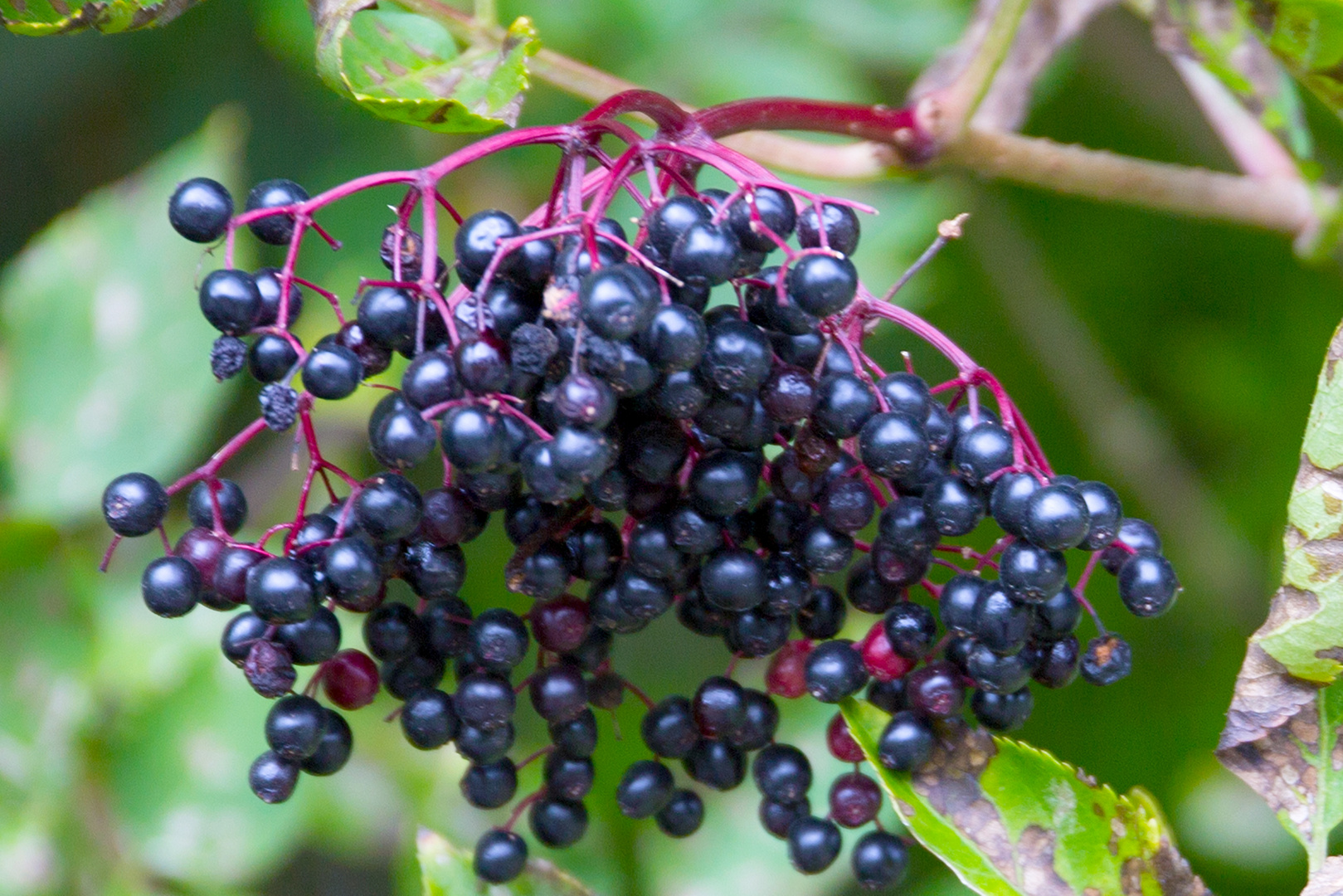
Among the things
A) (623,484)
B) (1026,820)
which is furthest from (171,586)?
(1026,820)

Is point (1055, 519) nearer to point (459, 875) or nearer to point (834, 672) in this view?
point (834, 672)

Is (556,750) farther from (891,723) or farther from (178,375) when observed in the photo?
(178,375)

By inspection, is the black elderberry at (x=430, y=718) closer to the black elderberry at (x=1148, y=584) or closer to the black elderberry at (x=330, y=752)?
the black elderberry at (x=330, y=752)

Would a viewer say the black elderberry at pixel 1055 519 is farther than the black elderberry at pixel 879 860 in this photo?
No

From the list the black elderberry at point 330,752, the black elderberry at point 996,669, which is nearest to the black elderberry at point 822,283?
the black elderberry at point 996,669

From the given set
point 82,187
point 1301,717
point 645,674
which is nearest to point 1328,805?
point 1301,717

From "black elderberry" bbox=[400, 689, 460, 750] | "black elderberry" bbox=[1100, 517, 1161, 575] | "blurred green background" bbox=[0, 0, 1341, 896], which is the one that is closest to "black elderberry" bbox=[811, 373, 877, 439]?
"black elderberry" bbox=[1100, 517, 1161, 575]
